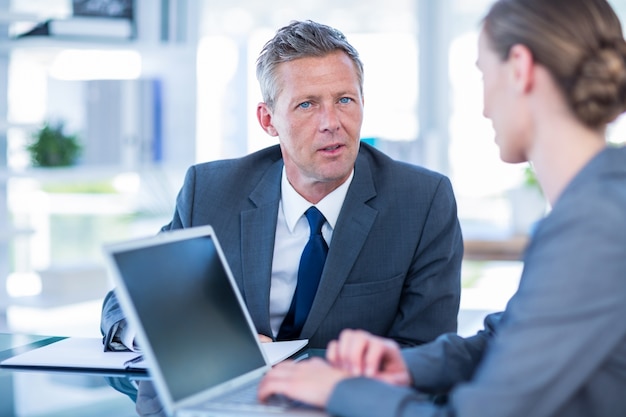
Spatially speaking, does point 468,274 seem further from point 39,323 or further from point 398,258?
point 398,258

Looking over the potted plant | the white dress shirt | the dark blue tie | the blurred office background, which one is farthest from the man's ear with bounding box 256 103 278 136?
the potted plant

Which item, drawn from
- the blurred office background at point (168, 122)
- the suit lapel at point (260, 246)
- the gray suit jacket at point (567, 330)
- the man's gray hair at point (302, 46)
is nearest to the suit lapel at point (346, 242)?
the suit lapel at point (260, 246)

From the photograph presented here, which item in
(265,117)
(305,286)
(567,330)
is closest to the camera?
(567,330)

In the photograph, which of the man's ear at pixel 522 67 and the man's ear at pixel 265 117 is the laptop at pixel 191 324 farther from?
the man's ear at pixel 265 117

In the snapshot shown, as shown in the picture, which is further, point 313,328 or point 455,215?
point 455,215

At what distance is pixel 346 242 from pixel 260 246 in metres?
0.19

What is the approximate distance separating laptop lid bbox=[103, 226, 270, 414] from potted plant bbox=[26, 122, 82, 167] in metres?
2.00

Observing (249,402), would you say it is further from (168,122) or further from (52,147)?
(168,122)

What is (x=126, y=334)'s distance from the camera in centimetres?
161

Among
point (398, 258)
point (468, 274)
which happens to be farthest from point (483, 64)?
point (468, 274)

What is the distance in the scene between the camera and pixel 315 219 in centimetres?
194

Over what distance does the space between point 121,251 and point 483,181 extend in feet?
12.3

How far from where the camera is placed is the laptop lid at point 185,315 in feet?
3.73

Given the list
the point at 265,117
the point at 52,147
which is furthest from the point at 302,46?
the point at 52,147
